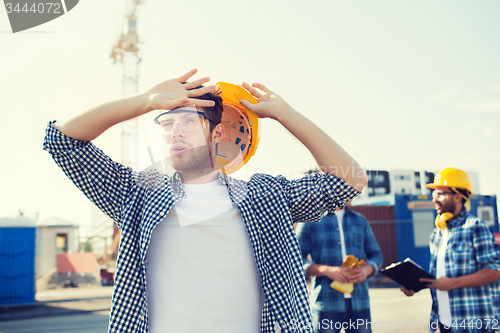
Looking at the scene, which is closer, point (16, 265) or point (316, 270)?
point (316, 270)

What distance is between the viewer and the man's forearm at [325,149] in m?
1.72

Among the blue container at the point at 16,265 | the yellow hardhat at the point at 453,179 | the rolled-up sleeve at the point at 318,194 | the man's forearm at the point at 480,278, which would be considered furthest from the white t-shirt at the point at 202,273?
the blue container at the point at 16,265

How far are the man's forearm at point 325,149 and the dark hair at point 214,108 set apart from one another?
0.29 meters

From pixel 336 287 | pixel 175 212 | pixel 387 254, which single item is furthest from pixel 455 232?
pixel 387 254

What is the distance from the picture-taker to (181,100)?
5.02 ft

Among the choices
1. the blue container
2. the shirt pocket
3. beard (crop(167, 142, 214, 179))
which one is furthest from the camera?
the blue container

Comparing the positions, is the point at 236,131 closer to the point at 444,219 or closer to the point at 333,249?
the point at 333,249

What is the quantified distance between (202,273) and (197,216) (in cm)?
23

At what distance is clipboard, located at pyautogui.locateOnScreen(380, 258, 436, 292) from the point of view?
3424mm

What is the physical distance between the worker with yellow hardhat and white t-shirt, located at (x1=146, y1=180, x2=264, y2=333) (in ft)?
7.80

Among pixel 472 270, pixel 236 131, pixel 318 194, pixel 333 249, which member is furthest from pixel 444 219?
pixel 236 131

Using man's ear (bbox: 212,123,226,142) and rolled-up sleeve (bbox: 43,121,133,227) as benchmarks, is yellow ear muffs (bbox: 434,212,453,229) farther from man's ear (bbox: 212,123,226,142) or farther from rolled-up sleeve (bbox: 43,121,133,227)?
rolled-up sleeve (bbox: 43,121,133,227)

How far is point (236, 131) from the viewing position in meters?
1.88

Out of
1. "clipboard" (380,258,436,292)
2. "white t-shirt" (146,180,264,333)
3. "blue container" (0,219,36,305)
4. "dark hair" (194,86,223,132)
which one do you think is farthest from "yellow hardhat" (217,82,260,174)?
"blue container" (0,219,36,305)
